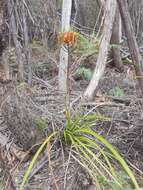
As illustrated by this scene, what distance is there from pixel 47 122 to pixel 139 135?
718mm

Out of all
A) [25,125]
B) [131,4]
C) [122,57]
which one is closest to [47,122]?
[25,125]

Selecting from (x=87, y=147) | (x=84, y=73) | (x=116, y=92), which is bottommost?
(x=87, y=147)

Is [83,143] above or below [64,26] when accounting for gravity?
below

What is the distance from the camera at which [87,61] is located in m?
4.61

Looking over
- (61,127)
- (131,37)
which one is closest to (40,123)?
(61,127)

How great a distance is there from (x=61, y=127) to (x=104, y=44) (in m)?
1.00

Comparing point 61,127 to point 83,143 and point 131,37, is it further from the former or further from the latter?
point 131,37

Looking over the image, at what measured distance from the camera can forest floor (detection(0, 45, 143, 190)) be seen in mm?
2309

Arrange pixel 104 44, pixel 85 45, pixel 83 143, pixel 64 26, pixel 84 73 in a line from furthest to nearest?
pixel 84 73, pixel 85 45, pixel 64 26, pixel 104 44, pixel 83 143

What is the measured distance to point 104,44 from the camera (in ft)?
10.6

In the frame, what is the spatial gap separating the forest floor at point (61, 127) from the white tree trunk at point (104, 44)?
190mm

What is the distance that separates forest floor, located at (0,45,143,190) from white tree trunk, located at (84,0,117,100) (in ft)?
0.62

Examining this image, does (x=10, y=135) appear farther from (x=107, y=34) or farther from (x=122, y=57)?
(x=122, y=57)

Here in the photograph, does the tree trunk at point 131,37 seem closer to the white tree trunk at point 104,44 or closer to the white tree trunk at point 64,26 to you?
the white tree trunk at point 104,44
